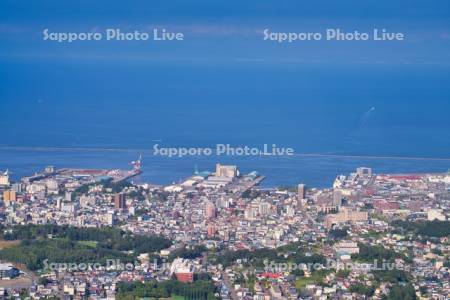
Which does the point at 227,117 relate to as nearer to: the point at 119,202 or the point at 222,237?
the point at 119,202

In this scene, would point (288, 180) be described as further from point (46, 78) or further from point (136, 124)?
point (46, 78)

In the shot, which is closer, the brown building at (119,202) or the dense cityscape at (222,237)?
the dense cityscape at (222,237)

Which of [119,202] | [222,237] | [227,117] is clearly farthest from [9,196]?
[227,117]

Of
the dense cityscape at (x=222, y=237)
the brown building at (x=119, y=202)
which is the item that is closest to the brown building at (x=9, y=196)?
the dense cityscape at (x=222, y=237)

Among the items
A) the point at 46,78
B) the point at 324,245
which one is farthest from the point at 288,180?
the point at 46,78

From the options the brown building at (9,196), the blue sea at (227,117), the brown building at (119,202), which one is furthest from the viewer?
the blue sea at (227,117)

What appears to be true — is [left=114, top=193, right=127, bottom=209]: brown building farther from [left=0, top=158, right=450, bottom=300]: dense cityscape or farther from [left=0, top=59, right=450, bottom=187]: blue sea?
[left=0, top=59, right=450, bottom=187]: blue sea

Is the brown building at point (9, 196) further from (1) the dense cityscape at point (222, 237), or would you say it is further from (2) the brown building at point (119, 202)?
(2) the brown building at point (119, 202)
